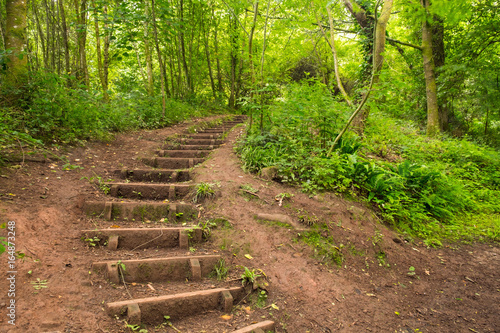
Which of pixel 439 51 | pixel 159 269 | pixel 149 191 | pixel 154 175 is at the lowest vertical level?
pixel 159 269

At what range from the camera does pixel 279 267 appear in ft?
9.65

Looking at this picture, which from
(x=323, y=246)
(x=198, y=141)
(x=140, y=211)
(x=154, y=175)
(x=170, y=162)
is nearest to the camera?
(x=323, y=246)

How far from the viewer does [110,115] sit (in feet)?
21.7

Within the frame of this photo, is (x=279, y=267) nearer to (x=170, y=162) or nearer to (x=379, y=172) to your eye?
(x=379, y=172)

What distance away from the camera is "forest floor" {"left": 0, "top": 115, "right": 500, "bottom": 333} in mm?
2111

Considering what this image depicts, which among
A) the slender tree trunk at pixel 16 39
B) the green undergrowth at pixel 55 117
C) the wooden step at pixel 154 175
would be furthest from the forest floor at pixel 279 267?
the slender tree trunk at pixel 16 39

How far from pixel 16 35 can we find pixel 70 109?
4.82 feet

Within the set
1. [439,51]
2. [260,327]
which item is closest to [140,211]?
[260,327]

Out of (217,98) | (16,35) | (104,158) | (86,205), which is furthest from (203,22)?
(86,205)

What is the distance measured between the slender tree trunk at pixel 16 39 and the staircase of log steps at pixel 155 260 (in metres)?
2.61

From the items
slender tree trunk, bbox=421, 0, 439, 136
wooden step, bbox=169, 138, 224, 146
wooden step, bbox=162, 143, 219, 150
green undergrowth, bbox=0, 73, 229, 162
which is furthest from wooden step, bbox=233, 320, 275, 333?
slender tree trunk, bbox=421, 0, 439, 136

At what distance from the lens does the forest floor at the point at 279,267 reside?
6.93ft

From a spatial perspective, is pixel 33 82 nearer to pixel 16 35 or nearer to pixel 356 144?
pixel 16 35

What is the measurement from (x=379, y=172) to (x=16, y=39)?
694 cm
